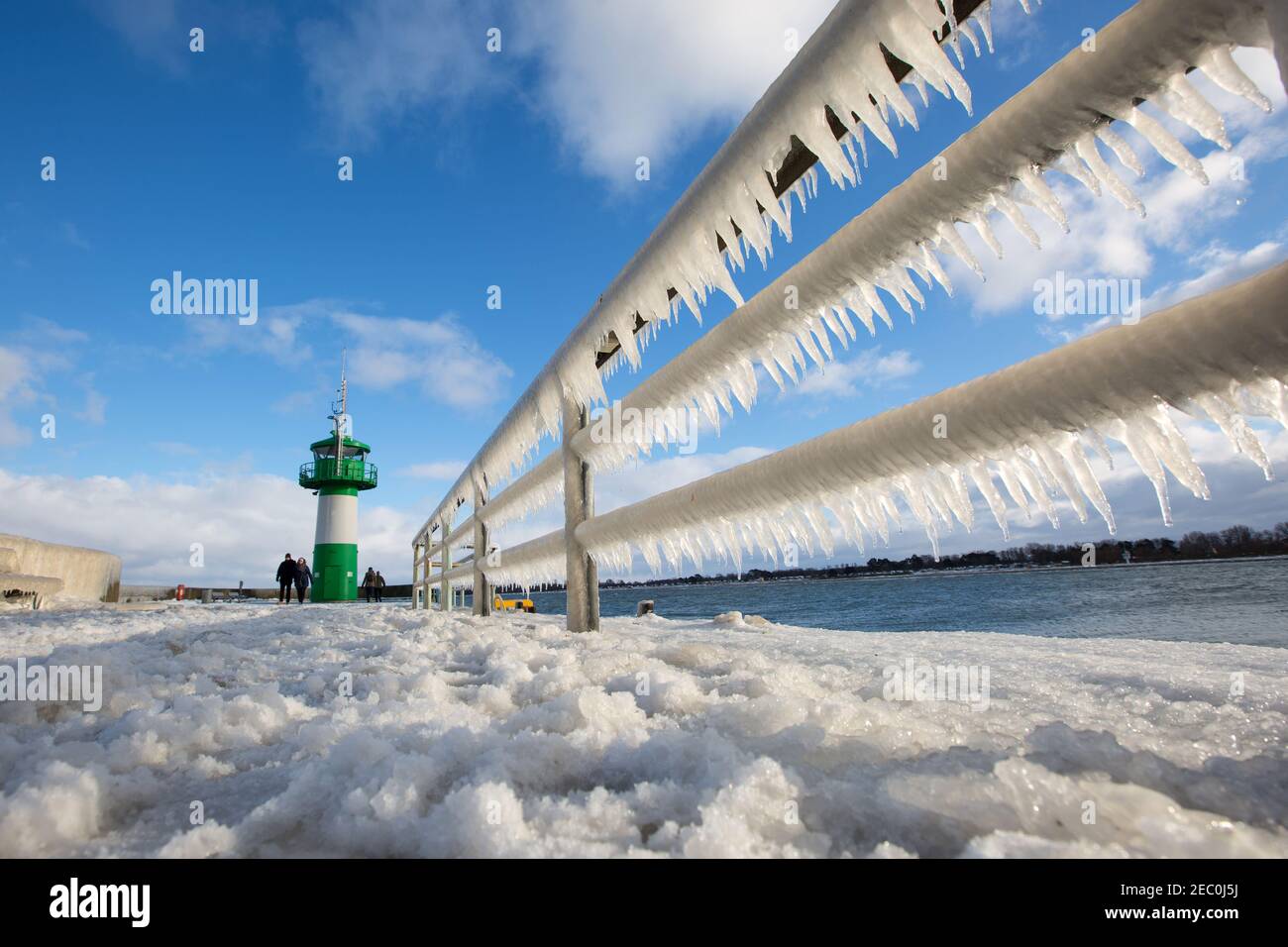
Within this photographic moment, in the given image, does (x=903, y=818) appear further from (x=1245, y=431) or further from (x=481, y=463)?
(x=481, y=463)

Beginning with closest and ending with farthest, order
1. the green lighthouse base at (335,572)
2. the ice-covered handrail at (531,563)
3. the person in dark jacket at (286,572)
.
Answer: the ice-covered handrail at (531,563) → the person in dark jacket at (286,572) → the green lighthouse base at (335,572)

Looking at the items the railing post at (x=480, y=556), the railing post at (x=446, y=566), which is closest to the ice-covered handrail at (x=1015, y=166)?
the railing post at (x=480, y=556)

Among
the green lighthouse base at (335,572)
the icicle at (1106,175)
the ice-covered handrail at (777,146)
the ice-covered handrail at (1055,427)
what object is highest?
the ice-covered handrail at (777,146)

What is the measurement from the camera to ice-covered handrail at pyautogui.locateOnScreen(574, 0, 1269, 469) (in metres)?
0.65

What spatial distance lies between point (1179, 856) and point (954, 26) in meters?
1.09

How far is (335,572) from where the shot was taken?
1872cm

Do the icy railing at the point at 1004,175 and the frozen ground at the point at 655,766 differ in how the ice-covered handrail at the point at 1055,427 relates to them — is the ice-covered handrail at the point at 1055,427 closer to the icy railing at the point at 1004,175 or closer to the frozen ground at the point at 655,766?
the icy railing at the point at 1004,175

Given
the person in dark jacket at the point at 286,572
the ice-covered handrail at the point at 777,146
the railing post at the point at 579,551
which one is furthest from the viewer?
the person in dark jacket at the point at 286,572

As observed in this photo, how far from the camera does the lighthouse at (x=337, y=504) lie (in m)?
18.8

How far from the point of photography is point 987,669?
1.43 meters

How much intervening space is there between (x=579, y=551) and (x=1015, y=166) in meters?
1.80

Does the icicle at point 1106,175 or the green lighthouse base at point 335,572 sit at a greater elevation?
the icicle at point 1106,175

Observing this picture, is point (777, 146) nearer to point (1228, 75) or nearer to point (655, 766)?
point (1228, 75)

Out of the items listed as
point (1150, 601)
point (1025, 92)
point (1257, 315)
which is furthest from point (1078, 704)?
point (1150, 601)
